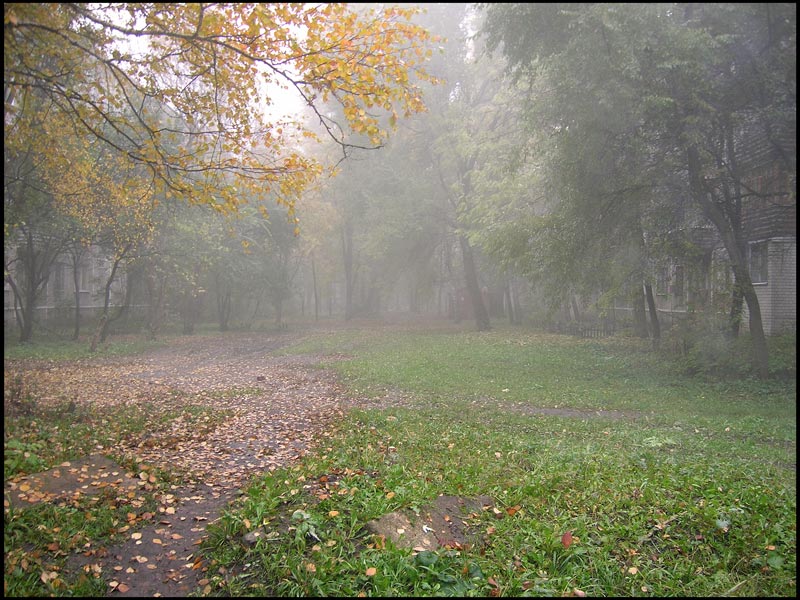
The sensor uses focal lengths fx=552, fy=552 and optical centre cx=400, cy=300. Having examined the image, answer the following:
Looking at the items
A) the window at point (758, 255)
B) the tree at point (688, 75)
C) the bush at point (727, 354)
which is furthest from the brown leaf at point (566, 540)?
the window at point (758, 255)

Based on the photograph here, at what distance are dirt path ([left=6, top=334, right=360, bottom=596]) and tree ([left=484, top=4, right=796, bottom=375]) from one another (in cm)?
733

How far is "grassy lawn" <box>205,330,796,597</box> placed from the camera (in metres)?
3.48

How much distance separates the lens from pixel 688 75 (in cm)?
916

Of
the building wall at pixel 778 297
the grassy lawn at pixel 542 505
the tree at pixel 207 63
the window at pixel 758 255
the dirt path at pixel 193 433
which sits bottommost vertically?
the grassy lawn at pixel 542 505

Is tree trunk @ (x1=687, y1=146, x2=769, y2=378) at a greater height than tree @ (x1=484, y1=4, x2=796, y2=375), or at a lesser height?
lesser

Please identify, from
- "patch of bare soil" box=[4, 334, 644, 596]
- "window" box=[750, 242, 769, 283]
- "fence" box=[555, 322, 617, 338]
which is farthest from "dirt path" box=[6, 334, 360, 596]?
"fence" box=[555, 322, 617, 338]

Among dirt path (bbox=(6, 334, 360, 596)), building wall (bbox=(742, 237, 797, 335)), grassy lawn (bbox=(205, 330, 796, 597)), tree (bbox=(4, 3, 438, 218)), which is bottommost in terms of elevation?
grassy lawn (bbox=(205, 330, 796, 597))

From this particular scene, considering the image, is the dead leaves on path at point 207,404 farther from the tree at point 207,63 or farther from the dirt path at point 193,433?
the tree at point 207,63

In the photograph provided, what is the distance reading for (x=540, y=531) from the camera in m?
4.06

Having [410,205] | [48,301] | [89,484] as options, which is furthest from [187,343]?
[89,484]

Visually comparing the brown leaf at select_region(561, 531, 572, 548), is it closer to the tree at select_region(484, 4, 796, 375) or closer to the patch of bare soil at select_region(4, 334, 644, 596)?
the patch of bare soil at select_region(4, 334, 644, 596)

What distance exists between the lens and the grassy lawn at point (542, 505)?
3.48 meters

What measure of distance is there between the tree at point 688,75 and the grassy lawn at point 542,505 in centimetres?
426

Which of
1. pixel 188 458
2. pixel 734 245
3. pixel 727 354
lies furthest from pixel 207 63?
pixel 727 354
